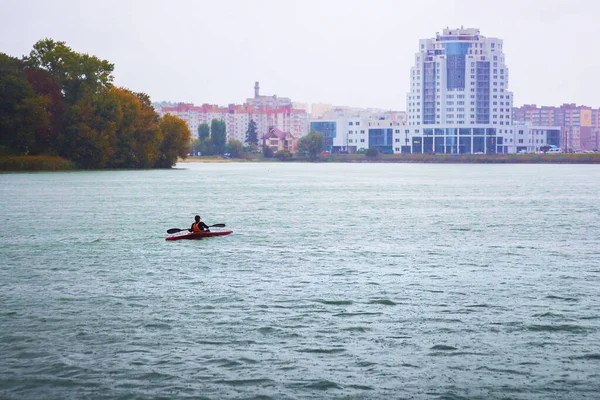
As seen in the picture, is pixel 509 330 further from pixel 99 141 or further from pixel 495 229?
pixel 99 141

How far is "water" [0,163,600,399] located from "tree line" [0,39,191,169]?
243 ft

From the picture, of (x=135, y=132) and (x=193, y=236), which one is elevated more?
(x=135, y=132)

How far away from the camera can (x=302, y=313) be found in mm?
22984

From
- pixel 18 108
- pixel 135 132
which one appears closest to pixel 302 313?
pixel 18 108

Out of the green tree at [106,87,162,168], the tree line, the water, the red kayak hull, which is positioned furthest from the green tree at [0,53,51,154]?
the red kayak hull

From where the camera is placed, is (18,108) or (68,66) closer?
(18,108)

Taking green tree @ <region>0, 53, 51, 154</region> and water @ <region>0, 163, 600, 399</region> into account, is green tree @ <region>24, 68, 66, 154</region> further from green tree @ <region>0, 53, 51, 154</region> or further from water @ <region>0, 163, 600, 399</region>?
water @ <region>0, 163, 600, 399</region>

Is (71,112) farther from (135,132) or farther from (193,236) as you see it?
(193,236)

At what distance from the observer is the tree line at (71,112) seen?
4626 inches

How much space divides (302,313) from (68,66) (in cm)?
11731

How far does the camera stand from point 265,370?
57.7 feet

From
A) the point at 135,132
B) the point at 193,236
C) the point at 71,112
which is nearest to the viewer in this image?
the point at 193,236

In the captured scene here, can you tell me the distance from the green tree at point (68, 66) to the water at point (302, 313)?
8793 centimetres

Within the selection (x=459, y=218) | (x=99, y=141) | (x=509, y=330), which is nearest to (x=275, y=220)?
(x=459, y=218)
